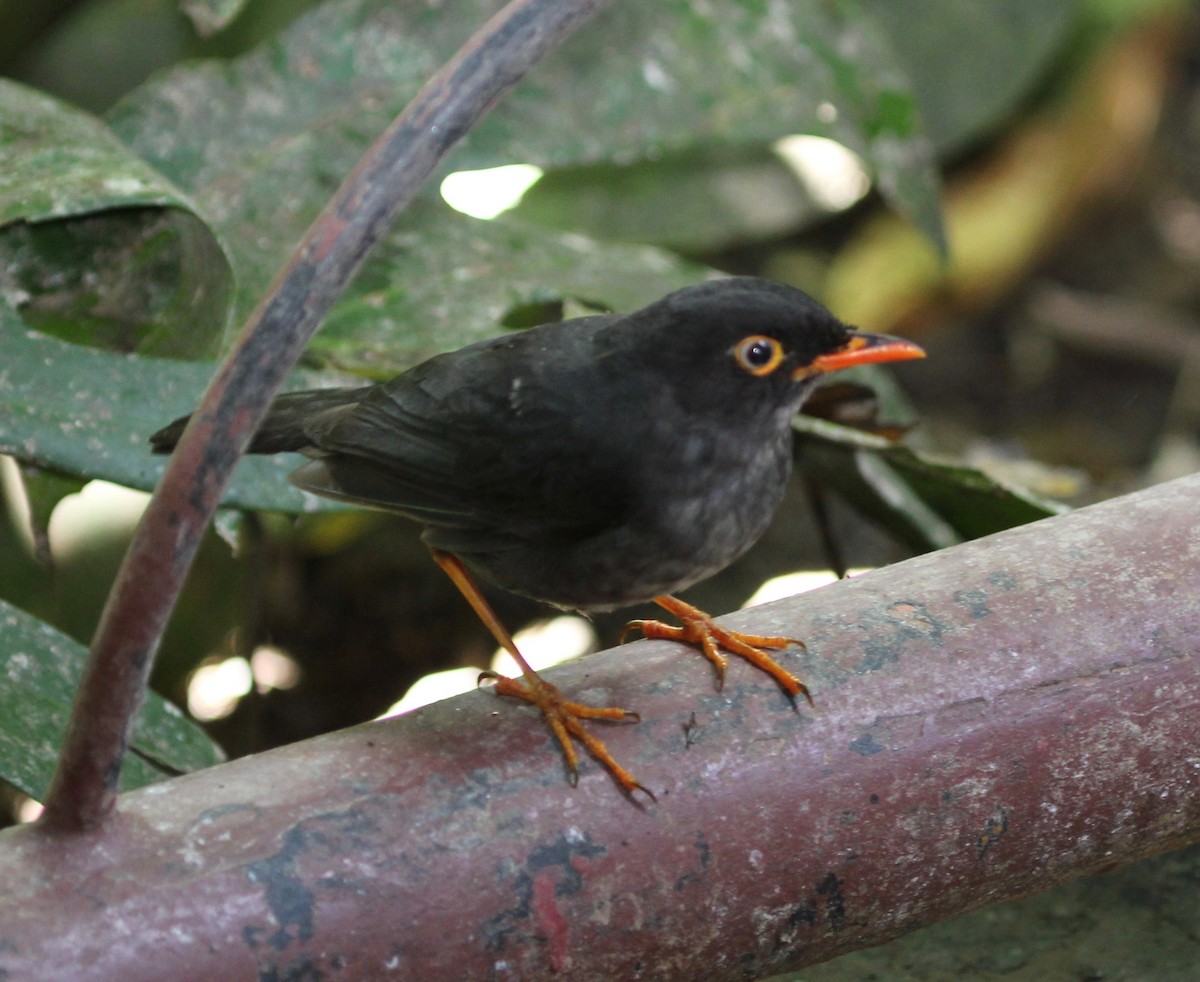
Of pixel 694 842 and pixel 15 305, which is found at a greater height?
pixel 15 305

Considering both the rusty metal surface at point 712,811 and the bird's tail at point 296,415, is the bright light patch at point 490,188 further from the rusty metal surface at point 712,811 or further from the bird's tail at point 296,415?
the rusty metal surface at point 712,811

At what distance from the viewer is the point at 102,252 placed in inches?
102

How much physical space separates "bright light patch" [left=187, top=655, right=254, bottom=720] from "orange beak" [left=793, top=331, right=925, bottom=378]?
2132 mm

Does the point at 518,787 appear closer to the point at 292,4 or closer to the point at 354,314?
the point at 354,314

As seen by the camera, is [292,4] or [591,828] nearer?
[591,828]

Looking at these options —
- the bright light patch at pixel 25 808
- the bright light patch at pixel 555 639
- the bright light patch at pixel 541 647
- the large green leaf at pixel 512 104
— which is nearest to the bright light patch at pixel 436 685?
the bright light patch at pixel 541 647

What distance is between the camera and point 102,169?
2.47 meters

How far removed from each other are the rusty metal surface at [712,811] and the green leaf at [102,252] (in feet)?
3.29

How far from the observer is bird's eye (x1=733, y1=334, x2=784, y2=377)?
2.17m

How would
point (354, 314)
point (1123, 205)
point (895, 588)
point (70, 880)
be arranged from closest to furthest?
point (70, 880) < point (895, 588) < point (354, 314) < point (1123, 205)

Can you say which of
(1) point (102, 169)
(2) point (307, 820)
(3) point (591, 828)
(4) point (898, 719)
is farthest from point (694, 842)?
(1) point (102, 169)

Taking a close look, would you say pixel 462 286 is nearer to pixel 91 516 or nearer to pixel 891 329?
pixel 91 516

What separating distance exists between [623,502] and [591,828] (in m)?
0.57

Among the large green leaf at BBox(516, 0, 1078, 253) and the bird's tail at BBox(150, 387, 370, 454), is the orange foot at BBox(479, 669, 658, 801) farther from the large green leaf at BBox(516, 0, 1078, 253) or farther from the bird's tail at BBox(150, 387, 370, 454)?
the large green leaf at BBox(516, 0, 1078, 253)
